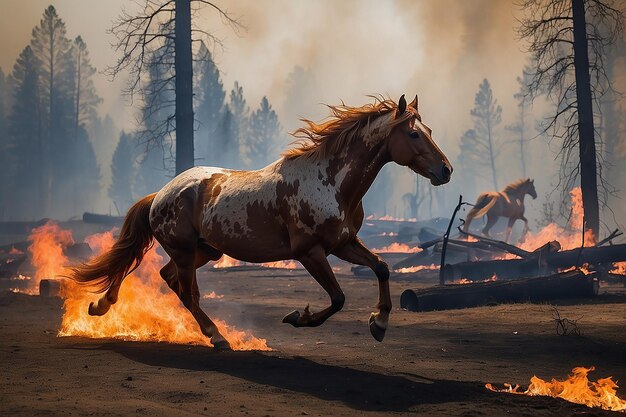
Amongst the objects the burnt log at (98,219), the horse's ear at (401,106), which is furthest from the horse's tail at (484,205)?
the burnt log at (98,219)

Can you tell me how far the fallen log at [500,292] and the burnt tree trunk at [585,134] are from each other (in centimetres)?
689

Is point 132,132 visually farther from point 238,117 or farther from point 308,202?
point 308,202

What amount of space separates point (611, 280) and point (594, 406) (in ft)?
45.4

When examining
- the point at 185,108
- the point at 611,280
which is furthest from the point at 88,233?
the point at 611,280

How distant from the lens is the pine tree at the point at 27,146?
73.7 metres

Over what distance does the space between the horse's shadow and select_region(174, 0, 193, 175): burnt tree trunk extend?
49.4ft

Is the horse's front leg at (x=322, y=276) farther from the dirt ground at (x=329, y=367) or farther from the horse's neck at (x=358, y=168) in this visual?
the horse's neck at (x=358, y=168)

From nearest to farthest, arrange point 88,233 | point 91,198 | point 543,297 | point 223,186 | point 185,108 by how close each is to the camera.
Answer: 1. point 223,186
2. point 543,297
3. point 185,108
4. point 88,233
5. point 91,198

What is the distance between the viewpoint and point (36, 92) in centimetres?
7569

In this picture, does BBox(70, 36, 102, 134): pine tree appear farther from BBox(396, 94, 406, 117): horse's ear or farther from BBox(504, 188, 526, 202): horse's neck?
BBox(396, 94, 406, 117): horse's ear

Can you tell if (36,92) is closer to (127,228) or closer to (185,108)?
(185,108)

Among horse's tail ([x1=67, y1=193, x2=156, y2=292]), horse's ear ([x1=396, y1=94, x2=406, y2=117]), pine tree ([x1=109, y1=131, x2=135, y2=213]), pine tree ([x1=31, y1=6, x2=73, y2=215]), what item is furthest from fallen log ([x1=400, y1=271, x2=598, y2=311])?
pine tree ([x1=109, y1=131, x2=135, y2=213])

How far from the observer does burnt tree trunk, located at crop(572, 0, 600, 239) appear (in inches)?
879

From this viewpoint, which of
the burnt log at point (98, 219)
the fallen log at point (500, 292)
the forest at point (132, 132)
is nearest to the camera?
the fallen log at point (500, 292)
